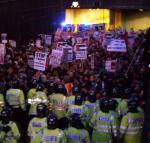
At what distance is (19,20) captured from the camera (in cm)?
3434

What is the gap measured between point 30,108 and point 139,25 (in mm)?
27533

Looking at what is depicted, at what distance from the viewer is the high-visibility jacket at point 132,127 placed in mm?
15156

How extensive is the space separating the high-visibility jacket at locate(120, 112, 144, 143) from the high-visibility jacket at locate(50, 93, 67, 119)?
8.05ft

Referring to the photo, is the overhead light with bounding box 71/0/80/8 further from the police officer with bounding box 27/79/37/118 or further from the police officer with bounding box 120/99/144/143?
the police officer with bounding box 120/99/144/143

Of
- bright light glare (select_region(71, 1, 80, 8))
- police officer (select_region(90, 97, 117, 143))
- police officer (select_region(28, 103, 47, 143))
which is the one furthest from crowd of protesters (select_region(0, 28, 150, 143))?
bright light glare (select_region(71, 1, 80, 8))

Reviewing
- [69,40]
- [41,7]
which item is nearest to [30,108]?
[69,40]

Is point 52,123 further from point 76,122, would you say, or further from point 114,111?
point 114,111

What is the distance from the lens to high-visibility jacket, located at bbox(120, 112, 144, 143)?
49.7 feet

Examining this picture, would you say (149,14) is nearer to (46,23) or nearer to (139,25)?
(139,25)

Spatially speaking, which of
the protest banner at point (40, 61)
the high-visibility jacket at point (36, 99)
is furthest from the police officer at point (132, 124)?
the protest banner at point (40, 61)

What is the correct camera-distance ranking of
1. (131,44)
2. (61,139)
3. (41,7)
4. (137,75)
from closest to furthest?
(61,139), (137,75), (131,44), (41,7)

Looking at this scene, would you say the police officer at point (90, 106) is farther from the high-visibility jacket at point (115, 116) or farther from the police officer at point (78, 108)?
the high-visibility jacket at point (115, 116)

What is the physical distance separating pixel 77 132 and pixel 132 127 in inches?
68.7

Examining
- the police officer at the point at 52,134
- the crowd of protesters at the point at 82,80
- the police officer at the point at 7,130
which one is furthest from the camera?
the crowd of protesters at the point at 82,80
